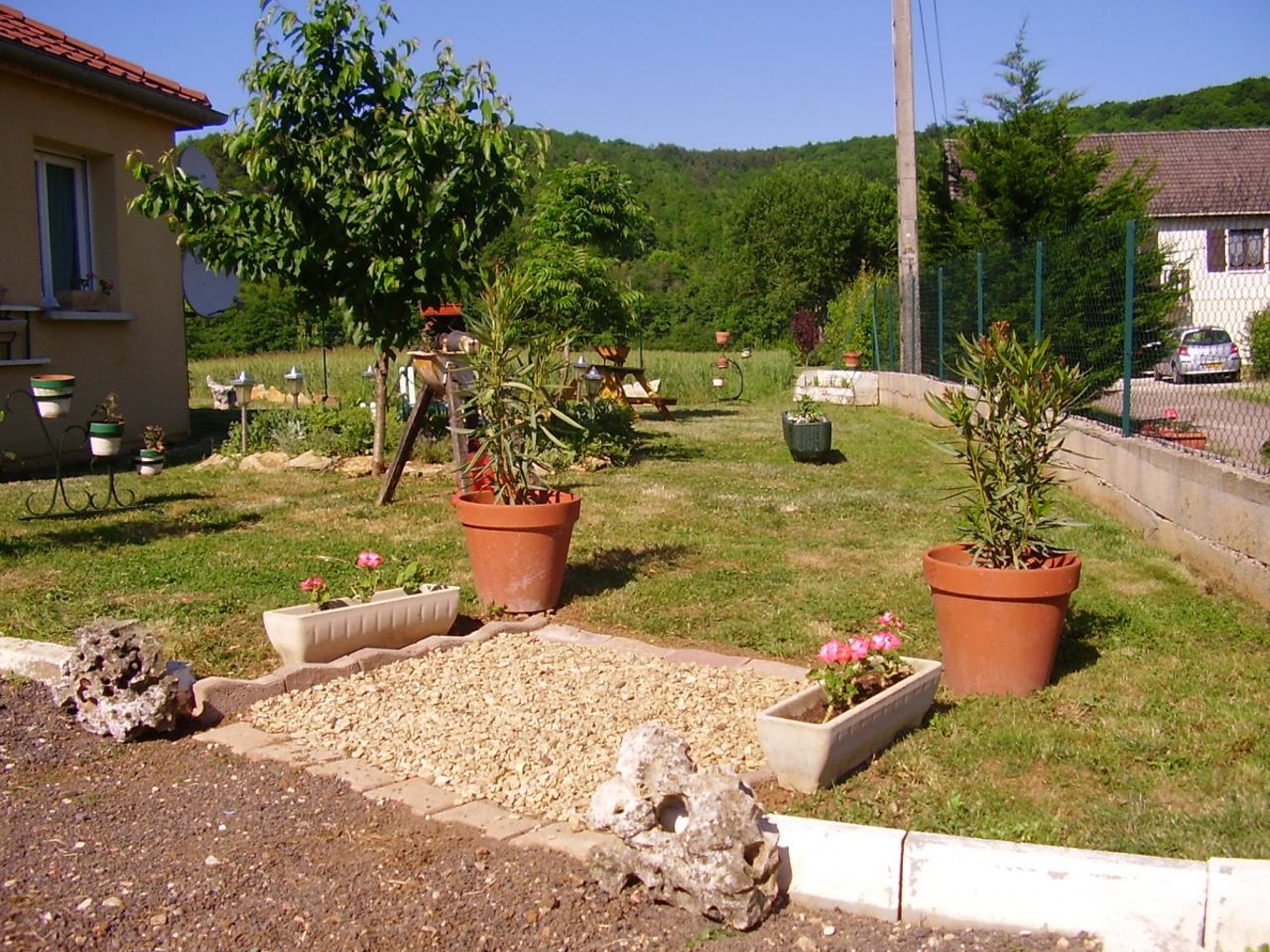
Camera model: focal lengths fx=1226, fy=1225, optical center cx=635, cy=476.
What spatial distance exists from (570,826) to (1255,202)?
1284 inches

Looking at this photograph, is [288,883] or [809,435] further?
[809,435]

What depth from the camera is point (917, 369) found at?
56.1 ft

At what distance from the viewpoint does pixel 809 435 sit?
37.3 feet

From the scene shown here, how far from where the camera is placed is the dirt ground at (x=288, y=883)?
294 centimetres

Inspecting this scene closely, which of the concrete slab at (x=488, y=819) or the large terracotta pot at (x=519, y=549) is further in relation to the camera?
the large terracotta pot at (x=519, y=549)

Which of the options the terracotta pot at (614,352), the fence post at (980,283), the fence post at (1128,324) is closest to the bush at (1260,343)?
the fence post at (1128,324)

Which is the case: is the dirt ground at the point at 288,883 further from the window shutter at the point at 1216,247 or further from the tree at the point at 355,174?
the window shutter at the point at 1216,247

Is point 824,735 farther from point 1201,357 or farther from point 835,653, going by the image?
point 1201,357

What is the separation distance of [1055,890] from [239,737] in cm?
281

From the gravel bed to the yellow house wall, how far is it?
6602 mm

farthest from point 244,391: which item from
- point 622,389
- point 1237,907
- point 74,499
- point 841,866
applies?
point 1237,907

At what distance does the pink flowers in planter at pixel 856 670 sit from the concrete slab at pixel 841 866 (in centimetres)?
81

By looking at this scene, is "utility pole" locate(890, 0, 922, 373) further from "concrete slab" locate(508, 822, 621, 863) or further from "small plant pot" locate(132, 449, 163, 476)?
"concrete slab" locate(508, 822, 621, 863)

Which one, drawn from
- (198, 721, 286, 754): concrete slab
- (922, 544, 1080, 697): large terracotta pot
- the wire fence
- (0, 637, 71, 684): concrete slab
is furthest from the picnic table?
(198, 721, 286, 754): concrete slab
